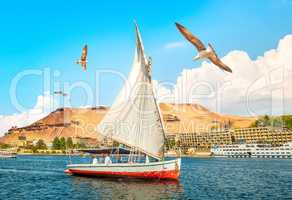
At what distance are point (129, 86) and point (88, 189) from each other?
1689 cm

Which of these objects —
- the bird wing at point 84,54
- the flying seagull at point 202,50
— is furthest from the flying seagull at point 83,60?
the flying seagull at point 202,50

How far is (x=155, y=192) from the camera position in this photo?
2137 inches

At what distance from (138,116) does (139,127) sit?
5.41 feet

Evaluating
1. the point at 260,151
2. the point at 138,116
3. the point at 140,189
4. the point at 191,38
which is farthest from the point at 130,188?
the point at 260,151

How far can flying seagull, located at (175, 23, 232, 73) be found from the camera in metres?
30.2

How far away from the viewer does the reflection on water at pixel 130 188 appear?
170 feet

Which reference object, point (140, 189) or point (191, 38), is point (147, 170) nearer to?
point (140, 189)

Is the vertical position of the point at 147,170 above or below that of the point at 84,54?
below

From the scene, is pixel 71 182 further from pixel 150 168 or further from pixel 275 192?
pixel 275 192

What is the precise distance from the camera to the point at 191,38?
30859mm

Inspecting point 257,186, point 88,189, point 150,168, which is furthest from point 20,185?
point 257,186

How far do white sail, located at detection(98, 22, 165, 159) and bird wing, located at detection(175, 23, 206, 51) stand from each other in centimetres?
3289

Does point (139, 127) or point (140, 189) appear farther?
point (139, 127)

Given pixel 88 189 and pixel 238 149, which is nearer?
pixel 88 189
